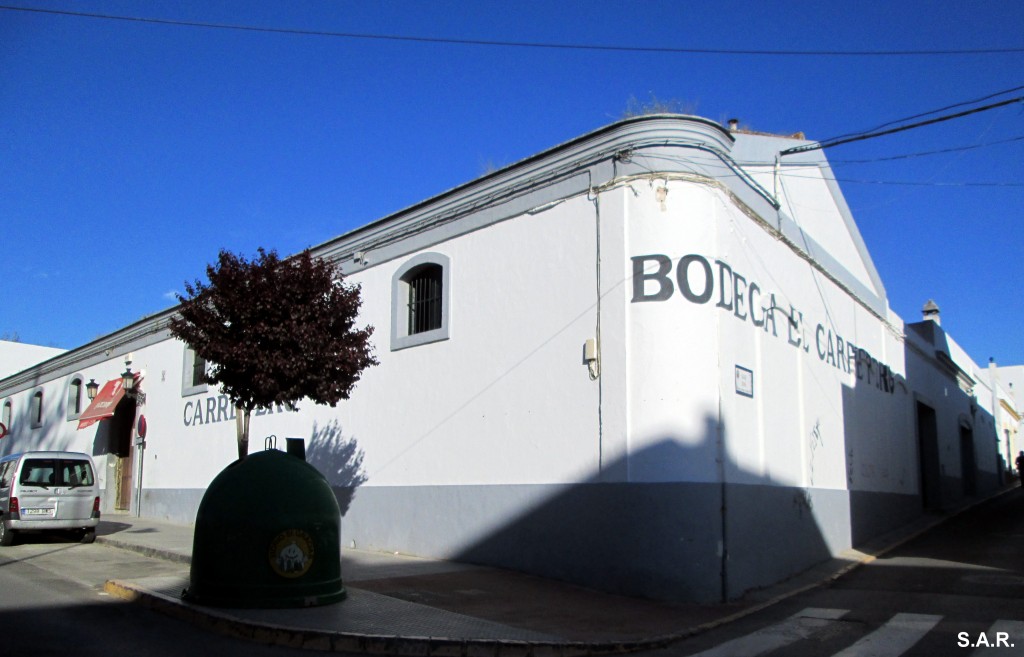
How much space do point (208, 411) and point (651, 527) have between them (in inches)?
485

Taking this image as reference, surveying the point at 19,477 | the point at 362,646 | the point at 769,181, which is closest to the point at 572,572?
the point at 362,646

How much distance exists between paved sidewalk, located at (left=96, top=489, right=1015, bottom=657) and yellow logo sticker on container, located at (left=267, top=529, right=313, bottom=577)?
401mm

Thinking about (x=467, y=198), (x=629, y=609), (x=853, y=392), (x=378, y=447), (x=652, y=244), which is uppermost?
(x=467, y=198)

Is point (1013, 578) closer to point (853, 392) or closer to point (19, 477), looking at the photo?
point (853, 392)

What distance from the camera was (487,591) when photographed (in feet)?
33.0

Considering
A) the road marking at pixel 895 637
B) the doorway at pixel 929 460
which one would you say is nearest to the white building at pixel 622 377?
the road marking at pixel 895 637

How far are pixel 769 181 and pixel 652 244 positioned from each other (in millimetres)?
4455

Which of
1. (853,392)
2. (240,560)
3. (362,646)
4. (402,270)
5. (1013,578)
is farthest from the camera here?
(853,392)

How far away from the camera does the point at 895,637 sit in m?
8.10

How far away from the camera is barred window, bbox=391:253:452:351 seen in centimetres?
1382

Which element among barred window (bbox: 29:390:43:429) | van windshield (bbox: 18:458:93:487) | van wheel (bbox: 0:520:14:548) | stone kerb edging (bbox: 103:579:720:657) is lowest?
stone kerb edging (bbox: 103:579:720:657)

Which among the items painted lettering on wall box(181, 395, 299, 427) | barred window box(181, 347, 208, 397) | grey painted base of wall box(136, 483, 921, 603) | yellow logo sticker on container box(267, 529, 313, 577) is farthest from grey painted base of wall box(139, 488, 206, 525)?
yellow logo sticker on container box(267, 529, 313, 577)

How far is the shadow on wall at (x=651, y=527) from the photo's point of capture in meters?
10.2

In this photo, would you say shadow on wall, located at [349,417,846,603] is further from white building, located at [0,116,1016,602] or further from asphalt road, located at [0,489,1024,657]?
asphalt road, located at [0,489,1024,657]
